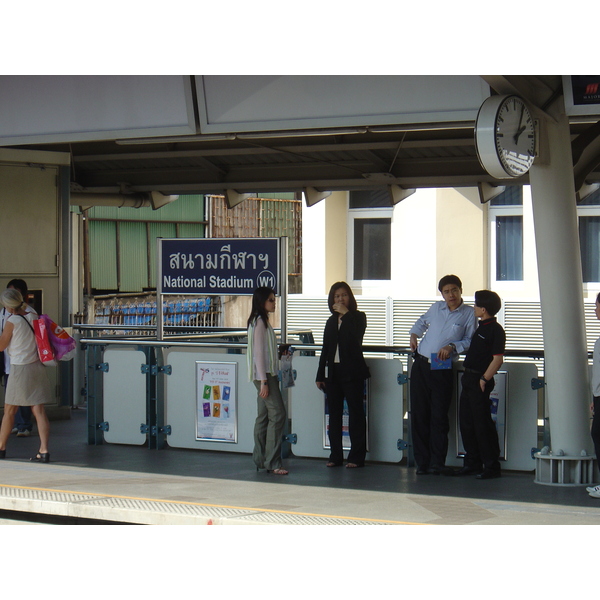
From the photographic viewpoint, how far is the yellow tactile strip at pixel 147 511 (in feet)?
21.0

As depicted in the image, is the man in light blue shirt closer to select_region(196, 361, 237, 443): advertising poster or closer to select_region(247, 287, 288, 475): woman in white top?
select_region(247, 287, 288, 475): woman in white top

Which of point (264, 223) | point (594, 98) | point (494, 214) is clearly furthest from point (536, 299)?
point (264, 223)

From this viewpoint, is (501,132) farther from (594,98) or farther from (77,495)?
(77,495)

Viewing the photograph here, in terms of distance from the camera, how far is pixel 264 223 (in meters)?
39.5

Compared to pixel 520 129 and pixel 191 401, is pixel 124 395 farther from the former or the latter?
pixel 520 129

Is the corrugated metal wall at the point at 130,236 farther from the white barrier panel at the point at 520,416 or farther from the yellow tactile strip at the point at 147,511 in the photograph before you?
the yellow tactile strip at the point at 147,511

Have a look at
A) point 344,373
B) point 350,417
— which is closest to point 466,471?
point 350,417

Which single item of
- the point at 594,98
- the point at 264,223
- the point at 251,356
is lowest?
the point at 251,356

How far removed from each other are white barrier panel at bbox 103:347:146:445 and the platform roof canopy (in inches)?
95.6

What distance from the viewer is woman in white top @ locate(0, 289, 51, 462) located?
9.25m

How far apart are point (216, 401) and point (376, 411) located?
1818 mm

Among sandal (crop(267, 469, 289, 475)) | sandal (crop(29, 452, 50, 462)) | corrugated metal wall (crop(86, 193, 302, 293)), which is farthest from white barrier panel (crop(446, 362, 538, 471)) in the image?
corrugated metal wall (crop(86, 193, 302, 293))

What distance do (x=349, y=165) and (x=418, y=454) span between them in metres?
5.68

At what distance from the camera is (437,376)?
8.68 meters
